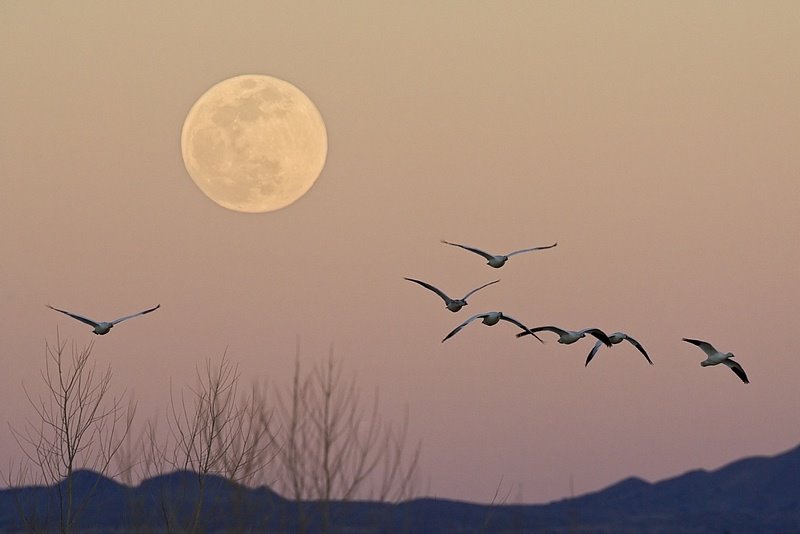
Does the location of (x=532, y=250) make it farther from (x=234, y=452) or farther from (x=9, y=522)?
(x=9, y=522)

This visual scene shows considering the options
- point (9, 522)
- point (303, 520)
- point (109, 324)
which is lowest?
point (303, 520)

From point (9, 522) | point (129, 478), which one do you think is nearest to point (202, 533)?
point (129, 478)

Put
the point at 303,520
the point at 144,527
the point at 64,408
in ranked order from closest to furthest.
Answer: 1. the point at 303,520
2. the point at 144,527
3. the point at 64,408

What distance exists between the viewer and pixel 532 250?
26.8 metres

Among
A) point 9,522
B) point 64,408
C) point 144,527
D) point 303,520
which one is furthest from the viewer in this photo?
point 9,522

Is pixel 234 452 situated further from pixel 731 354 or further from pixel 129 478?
pixel 731 354

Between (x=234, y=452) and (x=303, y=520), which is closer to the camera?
(x=303, y=520)

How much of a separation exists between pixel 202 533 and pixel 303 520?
17.1 feet

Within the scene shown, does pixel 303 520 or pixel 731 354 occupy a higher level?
pixel 731 354

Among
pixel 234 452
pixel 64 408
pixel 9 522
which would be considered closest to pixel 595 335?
pixel 234 452

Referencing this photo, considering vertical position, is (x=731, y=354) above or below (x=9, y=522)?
below

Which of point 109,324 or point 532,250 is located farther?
point 109,324

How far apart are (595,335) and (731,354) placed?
2.34 meters

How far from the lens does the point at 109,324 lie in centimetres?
2891
